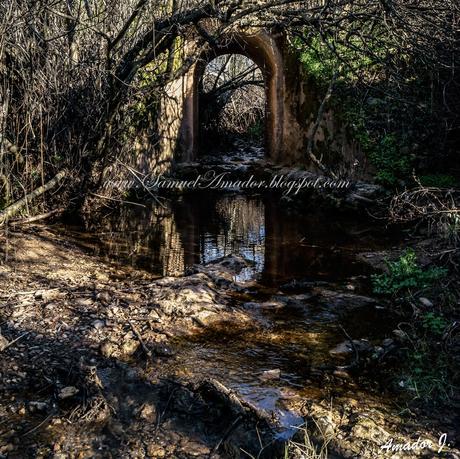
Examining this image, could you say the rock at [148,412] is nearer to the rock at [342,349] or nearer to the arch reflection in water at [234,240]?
the rock at [342,349]

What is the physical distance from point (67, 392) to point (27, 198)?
154 inches

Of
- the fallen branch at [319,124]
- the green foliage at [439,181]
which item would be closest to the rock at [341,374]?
the green foliage at [439,181]

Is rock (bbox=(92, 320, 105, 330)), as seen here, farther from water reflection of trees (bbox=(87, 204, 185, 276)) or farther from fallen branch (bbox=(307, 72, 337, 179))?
fallen branch (bbox=(307, 72, 337, 179))

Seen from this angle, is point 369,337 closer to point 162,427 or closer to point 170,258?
point 162,427

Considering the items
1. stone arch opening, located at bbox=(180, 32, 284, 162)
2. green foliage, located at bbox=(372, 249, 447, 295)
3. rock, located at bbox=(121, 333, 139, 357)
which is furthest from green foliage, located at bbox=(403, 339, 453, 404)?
stone arch opening, located at bbox=(180, 32, 284, 162)

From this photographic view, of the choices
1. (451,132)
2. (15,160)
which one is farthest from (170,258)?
(451,132)

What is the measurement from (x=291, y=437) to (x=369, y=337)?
59.3 inches

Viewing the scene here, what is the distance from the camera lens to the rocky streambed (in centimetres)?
262

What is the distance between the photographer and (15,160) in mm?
6094

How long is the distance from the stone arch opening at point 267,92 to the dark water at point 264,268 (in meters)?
2.07

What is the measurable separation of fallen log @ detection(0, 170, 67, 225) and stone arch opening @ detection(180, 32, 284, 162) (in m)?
5.68

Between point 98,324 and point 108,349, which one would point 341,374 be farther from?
point 98,324

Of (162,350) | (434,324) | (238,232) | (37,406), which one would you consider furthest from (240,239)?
(37,406)

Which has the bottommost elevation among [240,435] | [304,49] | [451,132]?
[240,435]
